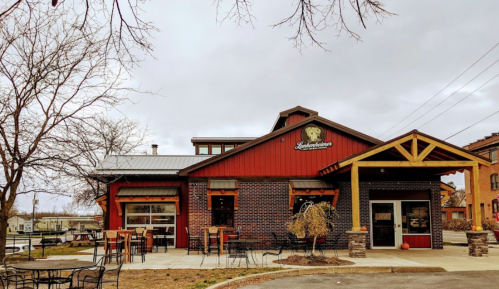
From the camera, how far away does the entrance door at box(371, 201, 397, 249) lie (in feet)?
62.5

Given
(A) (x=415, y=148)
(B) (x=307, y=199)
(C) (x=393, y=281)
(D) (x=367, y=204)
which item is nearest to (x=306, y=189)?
(B) (x=307, y=199)

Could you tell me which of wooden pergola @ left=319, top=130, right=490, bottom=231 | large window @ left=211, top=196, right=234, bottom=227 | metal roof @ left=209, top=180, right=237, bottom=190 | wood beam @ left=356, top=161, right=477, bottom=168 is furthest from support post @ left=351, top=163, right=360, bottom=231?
large window @ left=211, top=196, right=234, bottom=227

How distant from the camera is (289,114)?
73.1 ft

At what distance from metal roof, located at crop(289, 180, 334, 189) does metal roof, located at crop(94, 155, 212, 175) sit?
5474mm

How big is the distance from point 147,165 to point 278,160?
6.52m

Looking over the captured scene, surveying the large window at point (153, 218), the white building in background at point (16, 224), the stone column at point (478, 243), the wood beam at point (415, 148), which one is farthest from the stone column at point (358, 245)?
the white building in background at point (16, 224)

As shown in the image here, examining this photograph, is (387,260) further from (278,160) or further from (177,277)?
(177,277)

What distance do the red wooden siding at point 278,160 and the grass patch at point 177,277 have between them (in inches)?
259

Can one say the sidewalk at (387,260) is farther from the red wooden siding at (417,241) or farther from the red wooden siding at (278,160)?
the red wooden siding at (278,160)

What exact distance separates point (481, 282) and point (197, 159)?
15620 mm

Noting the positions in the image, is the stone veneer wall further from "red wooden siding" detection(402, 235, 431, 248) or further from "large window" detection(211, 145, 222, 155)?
"large window" detection(211, 145, 222, 155)

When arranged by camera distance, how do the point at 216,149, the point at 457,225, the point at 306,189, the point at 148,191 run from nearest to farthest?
the point at 306,189
the point at 148,191
the point at 216,149
the point at 457,225

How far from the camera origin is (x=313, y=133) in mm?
19219

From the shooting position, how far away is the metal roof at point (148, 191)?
19562mm
